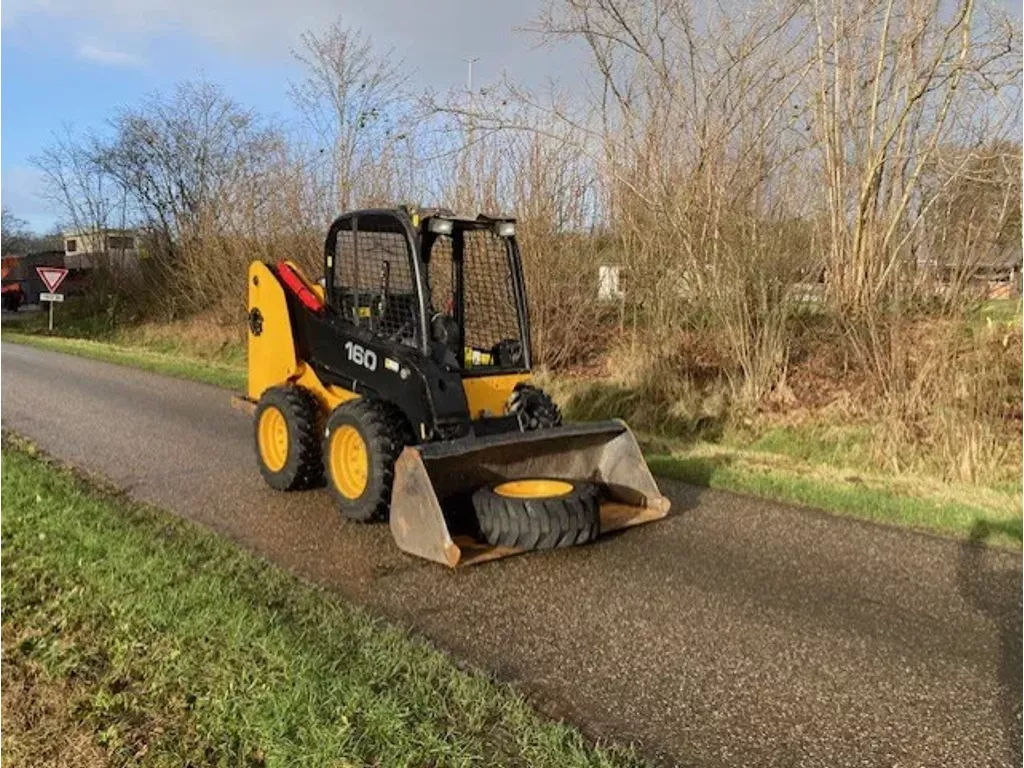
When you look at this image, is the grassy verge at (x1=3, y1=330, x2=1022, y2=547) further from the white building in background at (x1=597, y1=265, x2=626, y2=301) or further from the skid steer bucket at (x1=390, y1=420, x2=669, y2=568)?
the white building in background at (x1=597, y1=265, x2=626, y2=301)

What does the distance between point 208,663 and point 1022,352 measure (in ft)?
25.3

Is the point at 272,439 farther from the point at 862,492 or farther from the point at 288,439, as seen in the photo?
→ the point at 862,492

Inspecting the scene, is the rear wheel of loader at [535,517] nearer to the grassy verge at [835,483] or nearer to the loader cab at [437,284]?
the loader cab at [437,284]

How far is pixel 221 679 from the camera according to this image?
389cm

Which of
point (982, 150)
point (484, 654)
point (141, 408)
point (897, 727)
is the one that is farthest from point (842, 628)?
point (141, 408)

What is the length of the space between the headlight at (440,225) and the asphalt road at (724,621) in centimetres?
216

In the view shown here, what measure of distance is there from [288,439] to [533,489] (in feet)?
7.46

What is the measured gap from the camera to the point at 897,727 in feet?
12.1

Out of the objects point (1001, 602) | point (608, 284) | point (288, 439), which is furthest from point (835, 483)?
point (608, 284)

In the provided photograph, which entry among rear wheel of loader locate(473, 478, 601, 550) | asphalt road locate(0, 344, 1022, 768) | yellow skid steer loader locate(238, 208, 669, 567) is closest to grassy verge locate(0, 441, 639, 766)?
asphalt road locate(0, 344, 1022, 768)

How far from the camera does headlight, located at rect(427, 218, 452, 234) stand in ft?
21.6

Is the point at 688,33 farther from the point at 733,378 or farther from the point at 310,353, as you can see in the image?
the point at 310,353

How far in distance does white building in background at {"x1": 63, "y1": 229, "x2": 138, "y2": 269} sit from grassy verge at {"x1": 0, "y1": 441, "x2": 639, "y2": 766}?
24.5 metres

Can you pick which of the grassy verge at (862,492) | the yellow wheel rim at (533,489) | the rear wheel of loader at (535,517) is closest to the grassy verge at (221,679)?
the rear wheel of loader at (535,517)
